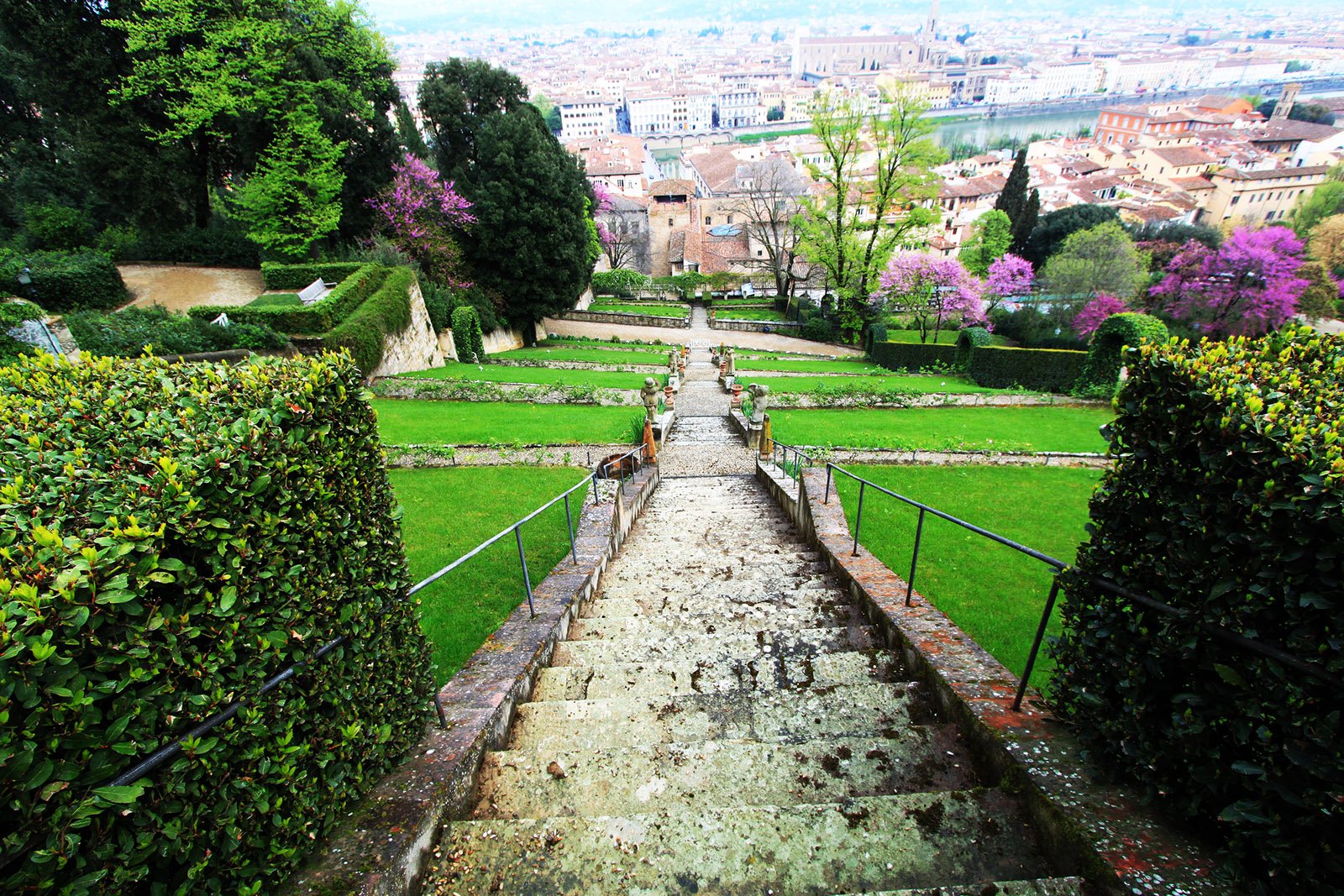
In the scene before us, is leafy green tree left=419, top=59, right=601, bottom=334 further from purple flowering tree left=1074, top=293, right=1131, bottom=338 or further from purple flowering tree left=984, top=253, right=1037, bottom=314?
purple flowering tree left=1074, top=293, right=1131, bottom=338

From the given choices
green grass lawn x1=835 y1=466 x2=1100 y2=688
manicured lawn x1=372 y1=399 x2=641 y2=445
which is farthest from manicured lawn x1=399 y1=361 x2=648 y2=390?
green grass lawn x1=835 y1=466 x2=1100 y2=688

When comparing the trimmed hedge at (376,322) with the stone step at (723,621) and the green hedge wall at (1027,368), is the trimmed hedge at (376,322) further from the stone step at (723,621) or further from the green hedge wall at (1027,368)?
the green hedge wall at (1027,368)

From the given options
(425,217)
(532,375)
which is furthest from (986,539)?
(425,217)

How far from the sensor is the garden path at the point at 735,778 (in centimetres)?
239

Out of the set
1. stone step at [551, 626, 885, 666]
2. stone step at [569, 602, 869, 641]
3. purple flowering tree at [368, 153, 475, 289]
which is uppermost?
purple flowering tree at [368, 153, 475, 289]

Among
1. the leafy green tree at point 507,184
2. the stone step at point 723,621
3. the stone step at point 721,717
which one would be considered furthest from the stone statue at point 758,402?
the leafy green tree at point 507,184

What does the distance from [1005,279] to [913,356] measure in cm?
1630

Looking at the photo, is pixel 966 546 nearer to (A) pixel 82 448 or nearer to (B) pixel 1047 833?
(B) pixel 1047 833

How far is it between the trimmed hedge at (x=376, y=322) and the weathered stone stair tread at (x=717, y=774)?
14.7m

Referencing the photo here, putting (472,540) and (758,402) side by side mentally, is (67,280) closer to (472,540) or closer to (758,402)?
(472,540)

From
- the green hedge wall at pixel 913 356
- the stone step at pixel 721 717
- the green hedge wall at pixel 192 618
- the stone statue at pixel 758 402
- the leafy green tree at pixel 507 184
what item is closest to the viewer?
the green hedge wall at pixel 192 618

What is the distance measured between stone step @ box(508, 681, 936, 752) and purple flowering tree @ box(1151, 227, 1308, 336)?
1370 inches

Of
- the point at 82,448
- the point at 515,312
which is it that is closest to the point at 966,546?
the point at 82,448

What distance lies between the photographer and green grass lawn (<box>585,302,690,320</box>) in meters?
39.3
